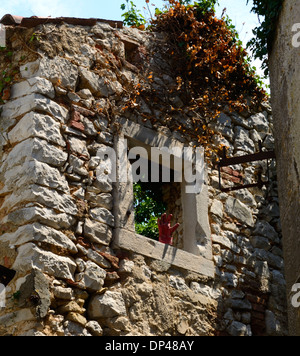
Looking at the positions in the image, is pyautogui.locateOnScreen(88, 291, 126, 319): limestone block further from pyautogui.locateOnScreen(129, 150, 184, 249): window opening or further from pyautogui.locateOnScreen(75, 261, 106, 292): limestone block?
pyautogui.locateOnScreen(129, 150, 184, 249): window opening

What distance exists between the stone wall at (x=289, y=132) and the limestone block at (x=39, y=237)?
1825 mm

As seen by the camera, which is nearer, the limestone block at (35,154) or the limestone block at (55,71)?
the limestone block at (35,154)

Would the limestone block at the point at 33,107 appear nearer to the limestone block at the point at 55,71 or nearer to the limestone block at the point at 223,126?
the limestone block at the point at 55,71

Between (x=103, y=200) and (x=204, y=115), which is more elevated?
(x=204, y=115)

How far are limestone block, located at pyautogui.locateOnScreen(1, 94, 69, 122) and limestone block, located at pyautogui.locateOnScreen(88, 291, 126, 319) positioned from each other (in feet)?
5.29

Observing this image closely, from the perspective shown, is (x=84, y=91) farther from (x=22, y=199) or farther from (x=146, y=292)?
(x=146, y=292)

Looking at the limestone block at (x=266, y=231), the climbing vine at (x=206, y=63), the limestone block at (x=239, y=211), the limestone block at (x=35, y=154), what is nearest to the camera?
the limestone block at (x=35, y=154)

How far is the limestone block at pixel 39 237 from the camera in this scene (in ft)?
16.9

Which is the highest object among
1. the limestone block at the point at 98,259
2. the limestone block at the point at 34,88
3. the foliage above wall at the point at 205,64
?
the foliage above wall at the point at 205,64

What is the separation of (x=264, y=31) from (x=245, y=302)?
266 centimetres

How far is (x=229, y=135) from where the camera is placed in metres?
7.30

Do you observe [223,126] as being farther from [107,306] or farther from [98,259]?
[107,306]

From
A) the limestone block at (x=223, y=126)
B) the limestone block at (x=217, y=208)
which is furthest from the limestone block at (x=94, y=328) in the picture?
the limestone block at (x=223, y=126)

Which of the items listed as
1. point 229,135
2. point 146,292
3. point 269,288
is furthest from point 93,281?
point 229,135
